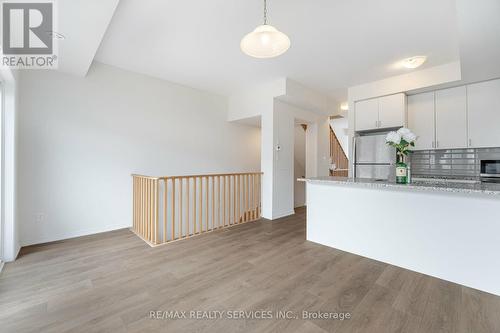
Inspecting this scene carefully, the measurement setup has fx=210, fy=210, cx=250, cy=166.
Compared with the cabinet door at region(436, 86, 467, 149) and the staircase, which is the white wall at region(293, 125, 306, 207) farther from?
the cabinet door at region(436, 86, 467, 149)

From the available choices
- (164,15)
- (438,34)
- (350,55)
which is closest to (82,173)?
(164,15)

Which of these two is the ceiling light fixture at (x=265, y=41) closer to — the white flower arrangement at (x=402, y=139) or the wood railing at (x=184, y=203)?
the white flower arrangement at (x=402, y=139)

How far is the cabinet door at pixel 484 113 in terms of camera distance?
10.4ft

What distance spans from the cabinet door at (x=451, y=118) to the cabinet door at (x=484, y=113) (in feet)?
0.26

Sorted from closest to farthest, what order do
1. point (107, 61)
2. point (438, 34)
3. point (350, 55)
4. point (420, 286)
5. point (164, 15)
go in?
1. point (420, 286)
2. point (164, 15)
3. point (438, 34)
4. point (350, 55)
5. point (107, 61)

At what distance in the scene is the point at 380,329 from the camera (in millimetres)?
1445

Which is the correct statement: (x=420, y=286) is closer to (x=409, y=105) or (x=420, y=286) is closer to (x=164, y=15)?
(x=409, y=105)

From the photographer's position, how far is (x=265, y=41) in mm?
1803

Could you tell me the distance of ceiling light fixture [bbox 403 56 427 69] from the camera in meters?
3.14

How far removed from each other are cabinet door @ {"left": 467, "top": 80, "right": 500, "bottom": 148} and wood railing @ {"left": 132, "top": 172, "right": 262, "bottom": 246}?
3.67 meters

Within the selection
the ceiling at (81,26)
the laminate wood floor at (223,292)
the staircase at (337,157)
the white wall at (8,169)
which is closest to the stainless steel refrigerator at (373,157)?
the laminate wood floor at (223,292)

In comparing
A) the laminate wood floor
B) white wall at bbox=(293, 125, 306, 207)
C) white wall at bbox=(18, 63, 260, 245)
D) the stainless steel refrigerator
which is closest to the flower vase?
the laminate wood floor

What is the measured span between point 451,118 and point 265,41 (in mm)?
3691

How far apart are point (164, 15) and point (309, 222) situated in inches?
127
